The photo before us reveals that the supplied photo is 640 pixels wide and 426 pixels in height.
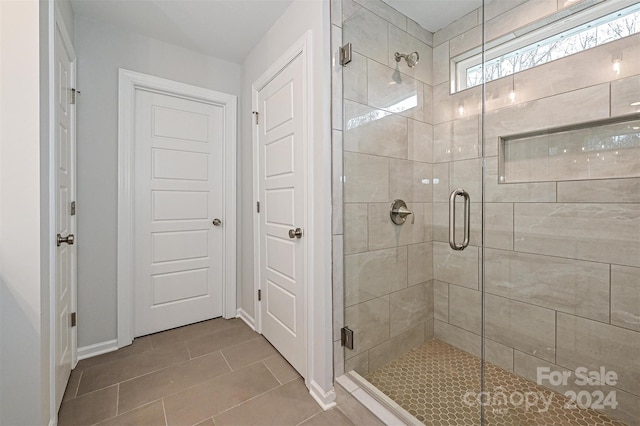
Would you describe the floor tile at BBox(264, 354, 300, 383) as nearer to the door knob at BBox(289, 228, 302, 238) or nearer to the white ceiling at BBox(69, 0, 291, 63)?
the door knob at BBox(289, 228, 302, 238)

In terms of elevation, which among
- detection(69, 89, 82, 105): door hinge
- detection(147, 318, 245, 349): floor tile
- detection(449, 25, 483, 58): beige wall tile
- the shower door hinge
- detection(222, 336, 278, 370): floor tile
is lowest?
detection(222, 336, 278, 370): floor tile

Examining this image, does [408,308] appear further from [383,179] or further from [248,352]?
[248,352]

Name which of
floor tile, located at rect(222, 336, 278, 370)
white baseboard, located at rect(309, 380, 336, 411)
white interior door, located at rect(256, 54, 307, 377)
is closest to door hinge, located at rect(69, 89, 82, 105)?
white interior door, located at rect(256, 54, 307, 377)

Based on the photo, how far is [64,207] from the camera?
1.62 m

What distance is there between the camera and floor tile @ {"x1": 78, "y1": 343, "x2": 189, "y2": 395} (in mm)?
1715

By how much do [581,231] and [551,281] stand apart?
339mm

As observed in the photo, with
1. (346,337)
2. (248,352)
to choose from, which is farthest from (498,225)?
(248,352)

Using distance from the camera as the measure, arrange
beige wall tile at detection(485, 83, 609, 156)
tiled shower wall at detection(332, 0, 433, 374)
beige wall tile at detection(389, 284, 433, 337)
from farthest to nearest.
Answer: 1. beige wall tile at detection(389, 284, 433, 337)
2. tiled shower wall at detection(332, 0, 433, 374)
3. beige wall tile at detection(485, 83, 609, 156)

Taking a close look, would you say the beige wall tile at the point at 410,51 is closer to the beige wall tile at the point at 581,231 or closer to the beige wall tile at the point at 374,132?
the beige wall tile at the point at 374,132

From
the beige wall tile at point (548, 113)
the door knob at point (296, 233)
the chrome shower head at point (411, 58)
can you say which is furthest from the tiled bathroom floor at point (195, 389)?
the chrome shower head at point (411, 58)

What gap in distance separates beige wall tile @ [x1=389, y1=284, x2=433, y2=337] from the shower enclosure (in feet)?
0.05

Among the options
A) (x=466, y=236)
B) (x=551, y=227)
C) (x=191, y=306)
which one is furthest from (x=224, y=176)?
(x=551, y=227)

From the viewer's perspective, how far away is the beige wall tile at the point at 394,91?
5.73ft

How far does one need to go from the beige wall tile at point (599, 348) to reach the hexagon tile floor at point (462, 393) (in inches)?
8.7
